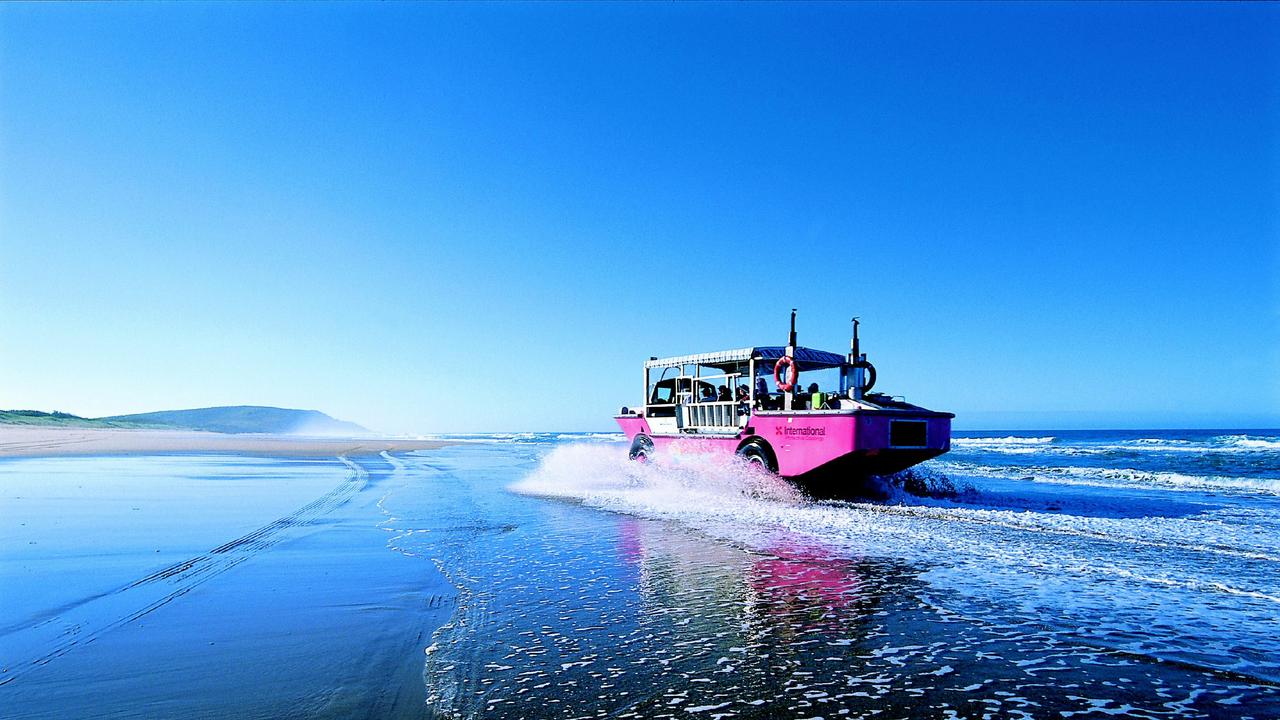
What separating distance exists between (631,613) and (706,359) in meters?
12.9

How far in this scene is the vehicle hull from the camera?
1334 centimetres

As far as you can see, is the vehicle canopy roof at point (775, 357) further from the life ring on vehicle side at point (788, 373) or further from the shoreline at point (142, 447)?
the shoreline at point (142, 447)

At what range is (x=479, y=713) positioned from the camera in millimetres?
3441

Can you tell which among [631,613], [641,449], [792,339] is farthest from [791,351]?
[631,613]

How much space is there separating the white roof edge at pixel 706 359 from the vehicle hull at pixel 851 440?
200 cm

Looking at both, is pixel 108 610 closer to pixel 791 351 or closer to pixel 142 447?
pixel 791 351

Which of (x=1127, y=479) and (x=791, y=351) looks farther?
(x=1127, y=479)

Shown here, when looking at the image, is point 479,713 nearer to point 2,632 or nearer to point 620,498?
point 2,632

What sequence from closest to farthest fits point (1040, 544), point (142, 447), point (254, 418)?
point (1040, 544) < point (142, 447) < point (254, 418)

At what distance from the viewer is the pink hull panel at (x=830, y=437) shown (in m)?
13.3

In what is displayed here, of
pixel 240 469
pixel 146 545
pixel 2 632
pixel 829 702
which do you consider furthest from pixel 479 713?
pixel 240 469

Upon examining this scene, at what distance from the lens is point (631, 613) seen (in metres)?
5.33

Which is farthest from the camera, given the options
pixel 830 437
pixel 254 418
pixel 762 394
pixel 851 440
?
pixel 254 418

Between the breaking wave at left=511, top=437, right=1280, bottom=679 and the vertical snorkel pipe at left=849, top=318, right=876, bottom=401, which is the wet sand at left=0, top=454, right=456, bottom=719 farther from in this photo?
the vertical snorkel pipe at left=849, top=318, right=876, bottom=401
